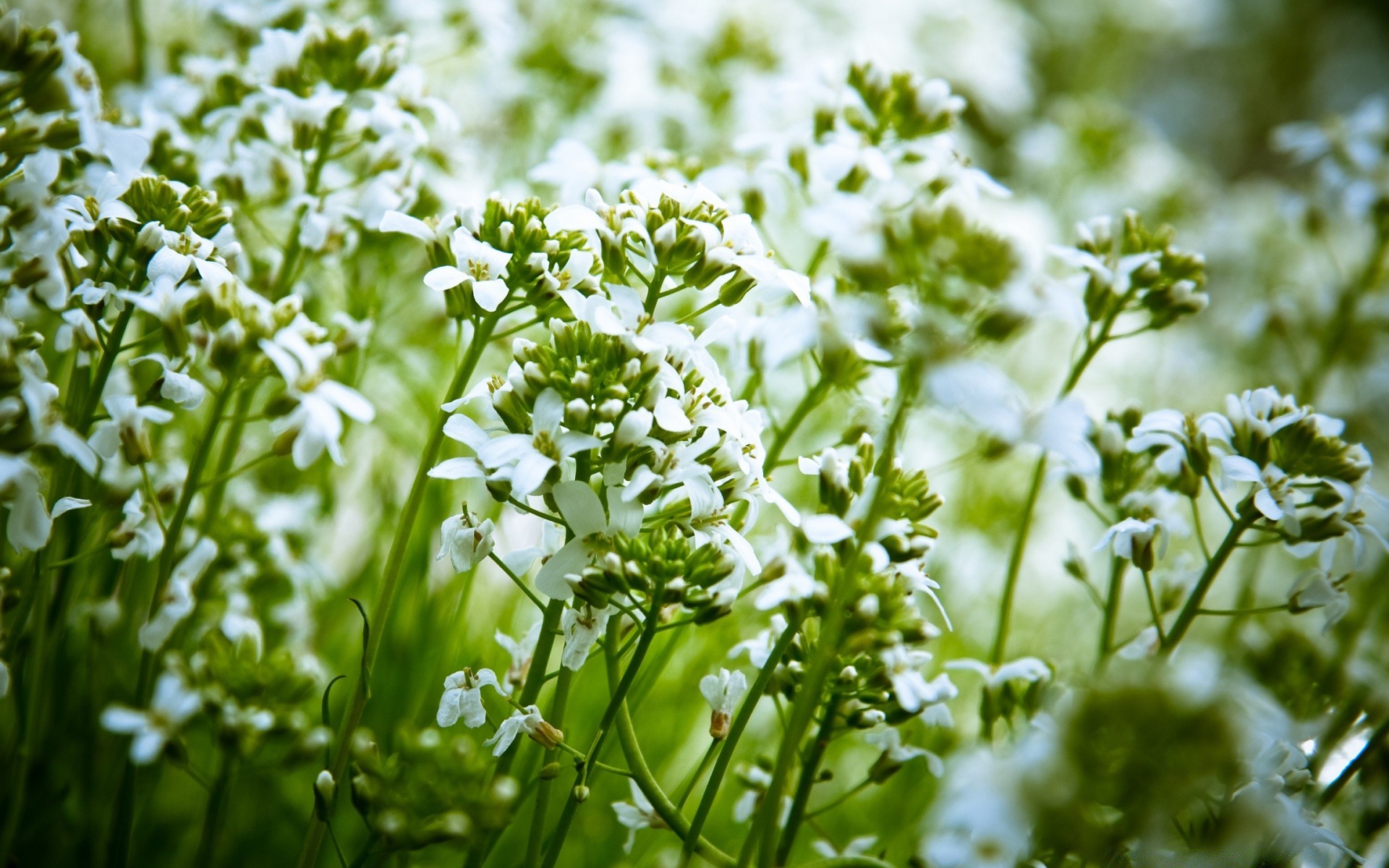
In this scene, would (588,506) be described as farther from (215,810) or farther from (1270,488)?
(1270,488)

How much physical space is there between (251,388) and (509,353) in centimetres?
50

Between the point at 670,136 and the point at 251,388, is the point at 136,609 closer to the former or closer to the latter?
the point at 251,388

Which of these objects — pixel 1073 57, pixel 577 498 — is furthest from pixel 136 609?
pixel 1073 57

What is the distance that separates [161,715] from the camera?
968 mm

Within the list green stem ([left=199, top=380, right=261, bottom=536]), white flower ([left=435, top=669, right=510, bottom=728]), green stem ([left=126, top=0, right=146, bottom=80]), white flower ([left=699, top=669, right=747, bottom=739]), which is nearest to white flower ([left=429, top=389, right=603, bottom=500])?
white flower ([left=435, top=669, right=510, bottom=728])

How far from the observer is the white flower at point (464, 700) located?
3.42 ft

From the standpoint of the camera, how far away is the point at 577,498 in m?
0.99

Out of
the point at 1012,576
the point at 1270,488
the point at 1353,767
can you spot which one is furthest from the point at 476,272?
the point at 1353,767

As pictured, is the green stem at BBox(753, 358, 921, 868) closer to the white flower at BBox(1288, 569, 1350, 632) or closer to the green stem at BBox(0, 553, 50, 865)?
the white flower at BBox(1288, 569, 1350, 632)

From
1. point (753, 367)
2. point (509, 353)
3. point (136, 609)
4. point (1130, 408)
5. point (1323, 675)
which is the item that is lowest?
point (136, 609)

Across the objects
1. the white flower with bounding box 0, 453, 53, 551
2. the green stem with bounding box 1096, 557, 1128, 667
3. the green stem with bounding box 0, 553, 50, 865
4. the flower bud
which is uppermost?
the green stem with bounding box 1096, 557, 1128, 667

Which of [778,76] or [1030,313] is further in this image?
[778,76]

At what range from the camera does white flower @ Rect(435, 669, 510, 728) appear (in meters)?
1.04

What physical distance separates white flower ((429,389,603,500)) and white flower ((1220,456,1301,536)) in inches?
30.9
